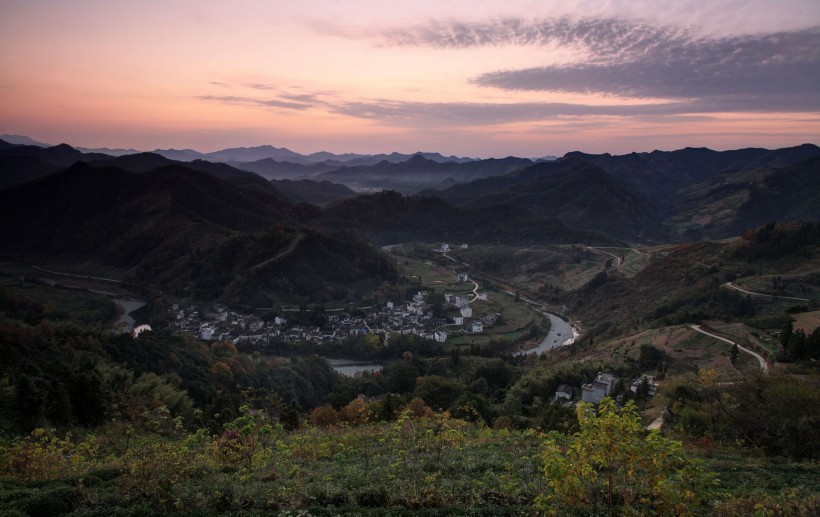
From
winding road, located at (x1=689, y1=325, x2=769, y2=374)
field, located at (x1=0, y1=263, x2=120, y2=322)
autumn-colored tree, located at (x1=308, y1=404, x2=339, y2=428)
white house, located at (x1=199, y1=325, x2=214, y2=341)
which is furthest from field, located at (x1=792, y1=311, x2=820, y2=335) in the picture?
field, located at (x1=0, y1=263, x2=120, y2=322)

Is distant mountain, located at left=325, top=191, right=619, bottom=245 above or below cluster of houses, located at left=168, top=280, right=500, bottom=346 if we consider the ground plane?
above

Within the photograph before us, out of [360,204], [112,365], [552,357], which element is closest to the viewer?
[112,365]

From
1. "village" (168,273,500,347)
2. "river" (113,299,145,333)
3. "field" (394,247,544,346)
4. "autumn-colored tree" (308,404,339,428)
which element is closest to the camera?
"autumn-colored tree" (308,404,339,428)

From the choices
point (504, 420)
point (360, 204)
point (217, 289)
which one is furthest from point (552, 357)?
point (360, 204)

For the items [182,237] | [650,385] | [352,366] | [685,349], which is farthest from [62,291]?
[685,349]

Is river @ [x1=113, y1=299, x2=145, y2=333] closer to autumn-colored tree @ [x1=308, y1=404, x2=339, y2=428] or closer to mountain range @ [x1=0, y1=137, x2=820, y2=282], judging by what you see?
mountain range @ [x1=0, y1=137, x2=820, y2=282]

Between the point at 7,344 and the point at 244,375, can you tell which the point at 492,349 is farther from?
the point at 7,344

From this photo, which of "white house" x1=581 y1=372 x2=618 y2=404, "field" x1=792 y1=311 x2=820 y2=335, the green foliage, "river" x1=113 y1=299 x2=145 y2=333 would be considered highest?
the green foliage
